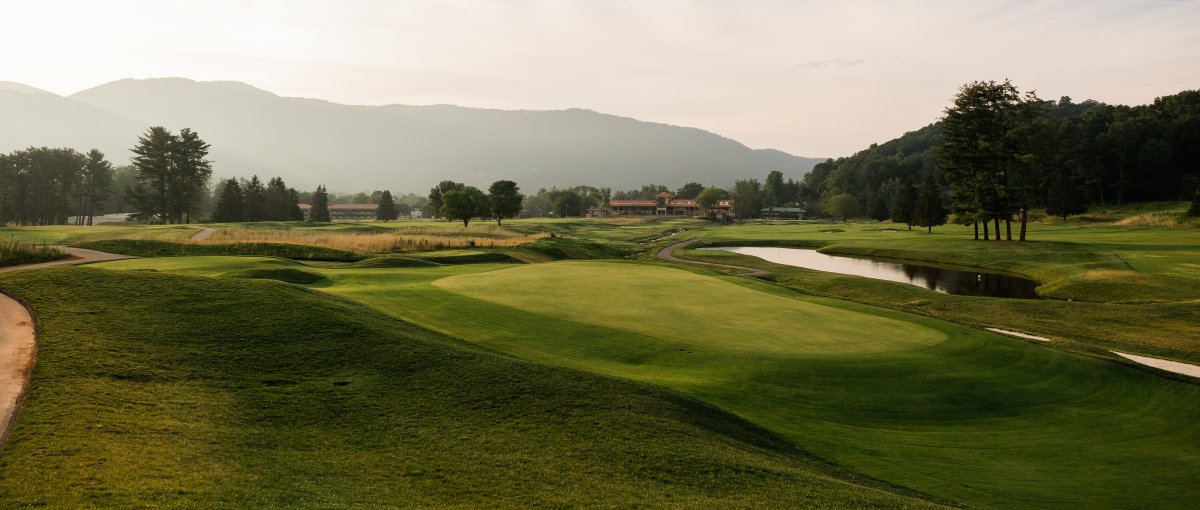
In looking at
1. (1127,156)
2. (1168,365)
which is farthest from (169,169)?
(1127,156)

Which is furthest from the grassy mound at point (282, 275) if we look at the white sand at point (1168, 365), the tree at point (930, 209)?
the tree at point (930, 209)

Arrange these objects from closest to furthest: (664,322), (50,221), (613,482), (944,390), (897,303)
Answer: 1. (613,482)
2. (944,390)
3. (664,322)
4. (897,303)
5. (50,221)

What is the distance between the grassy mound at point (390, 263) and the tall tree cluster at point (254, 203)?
75.8m

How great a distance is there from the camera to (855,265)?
204ft

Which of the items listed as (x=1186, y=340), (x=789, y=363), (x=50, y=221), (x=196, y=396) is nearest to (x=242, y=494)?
(x=196, y=396)

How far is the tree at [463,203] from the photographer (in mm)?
94375

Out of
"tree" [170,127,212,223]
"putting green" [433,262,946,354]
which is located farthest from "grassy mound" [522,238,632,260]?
"tree" [170,127,212,223]

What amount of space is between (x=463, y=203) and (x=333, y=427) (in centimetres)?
8759

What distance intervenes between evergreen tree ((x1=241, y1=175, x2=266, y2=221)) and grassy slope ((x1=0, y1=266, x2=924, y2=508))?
10366 centimetres

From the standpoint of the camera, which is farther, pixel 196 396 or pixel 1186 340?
pixel 1186 340

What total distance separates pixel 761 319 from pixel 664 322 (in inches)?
159

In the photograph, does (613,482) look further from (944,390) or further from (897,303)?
(897,303)

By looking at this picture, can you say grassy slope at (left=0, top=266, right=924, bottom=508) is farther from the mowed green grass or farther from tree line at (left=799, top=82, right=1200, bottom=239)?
tree line at (left=799, top=82, right=1200, bottom=239)

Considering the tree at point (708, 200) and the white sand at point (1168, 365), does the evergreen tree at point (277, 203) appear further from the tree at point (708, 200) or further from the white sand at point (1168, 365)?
the white sand at point (1168, 365)
